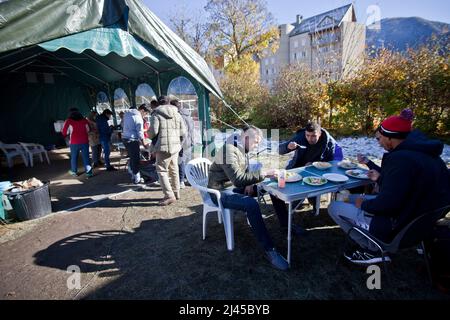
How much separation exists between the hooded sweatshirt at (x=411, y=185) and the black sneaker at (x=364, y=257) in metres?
0.41

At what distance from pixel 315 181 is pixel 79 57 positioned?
28.9 ft

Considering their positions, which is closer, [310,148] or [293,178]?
[293,178]

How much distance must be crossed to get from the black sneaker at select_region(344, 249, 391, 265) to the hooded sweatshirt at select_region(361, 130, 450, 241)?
0.41 meters

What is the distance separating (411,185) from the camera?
1.89 metres

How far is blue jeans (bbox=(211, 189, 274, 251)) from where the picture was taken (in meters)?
2.66

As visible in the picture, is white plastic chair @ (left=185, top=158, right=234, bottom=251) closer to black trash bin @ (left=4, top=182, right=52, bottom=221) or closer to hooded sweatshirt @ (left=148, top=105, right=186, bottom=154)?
hooded sweatshirt @ (left=148, top=105, right=186, bottom=154)

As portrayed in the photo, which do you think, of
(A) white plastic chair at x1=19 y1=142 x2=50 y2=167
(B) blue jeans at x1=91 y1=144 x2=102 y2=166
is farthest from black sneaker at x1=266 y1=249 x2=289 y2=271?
(A) white plastic chair at x1=19 y1=142 x2=50 y2=167

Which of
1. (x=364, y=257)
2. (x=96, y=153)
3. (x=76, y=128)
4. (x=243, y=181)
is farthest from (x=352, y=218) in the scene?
(x=96, y=153)

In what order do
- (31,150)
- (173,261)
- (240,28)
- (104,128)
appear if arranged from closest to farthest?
1. (173,261)
2. (104,128)
3. (31,150)
4. (240,28)

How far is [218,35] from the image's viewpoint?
61.7 feet

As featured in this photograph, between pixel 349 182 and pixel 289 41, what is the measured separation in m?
43.6

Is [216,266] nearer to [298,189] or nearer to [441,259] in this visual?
[298,189]

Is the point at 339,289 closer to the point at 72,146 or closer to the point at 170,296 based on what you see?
the point at 170,296
